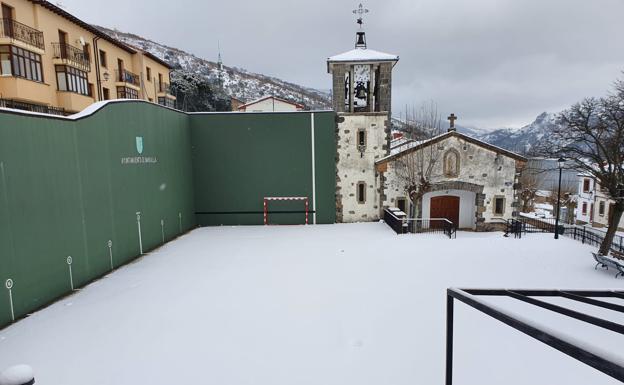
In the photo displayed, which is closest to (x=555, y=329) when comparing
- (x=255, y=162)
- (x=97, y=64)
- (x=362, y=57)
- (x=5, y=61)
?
(x=255, y=162)

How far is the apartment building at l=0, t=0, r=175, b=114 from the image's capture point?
55.5 ft

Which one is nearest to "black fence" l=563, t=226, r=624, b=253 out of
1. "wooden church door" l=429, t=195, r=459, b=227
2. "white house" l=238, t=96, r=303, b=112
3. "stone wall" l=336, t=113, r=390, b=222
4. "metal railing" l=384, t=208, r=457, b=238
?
"wooden church door" l=429, t=195, r=459, b=227

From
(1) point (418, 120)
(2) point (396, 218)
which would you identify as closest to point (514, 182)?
(1) point (418, 120)

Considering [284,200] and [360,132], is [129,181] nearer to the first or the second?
[284,200]

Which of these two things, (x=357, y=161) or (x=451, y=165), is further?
(x=357, y=161)

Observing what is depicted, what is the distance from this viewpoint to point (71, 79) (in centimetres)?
2088

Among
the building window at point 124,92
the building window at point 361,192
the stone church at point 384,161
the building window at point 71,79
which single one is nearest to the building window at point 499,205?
the stone church at point 384,161

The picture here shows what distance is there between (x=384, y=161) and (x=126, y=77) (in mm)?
24155

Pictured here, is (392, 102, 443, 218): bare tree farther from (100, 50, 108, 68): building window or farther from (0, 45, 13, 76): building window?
(100, 50, 108, 68): building window

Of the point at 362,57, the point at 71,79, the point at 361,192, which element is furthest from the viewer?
the point at 71,79

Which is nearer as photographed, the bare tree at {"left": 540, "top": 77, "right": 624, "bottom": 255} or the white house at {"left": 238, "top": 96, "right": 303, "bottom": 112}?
the bare tree at {"left": 540, "top": 77, "right": 624, "bottom": 255}

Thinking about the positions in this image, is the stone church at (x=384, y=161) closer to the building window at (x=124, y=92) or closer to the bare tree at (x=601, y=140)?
the bare tree at (x=601, y=140)

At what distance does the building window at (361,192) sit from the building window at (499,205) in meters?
6.44

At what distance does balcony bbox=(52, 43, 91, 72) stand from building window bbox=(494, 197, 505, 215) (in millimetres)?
26344
